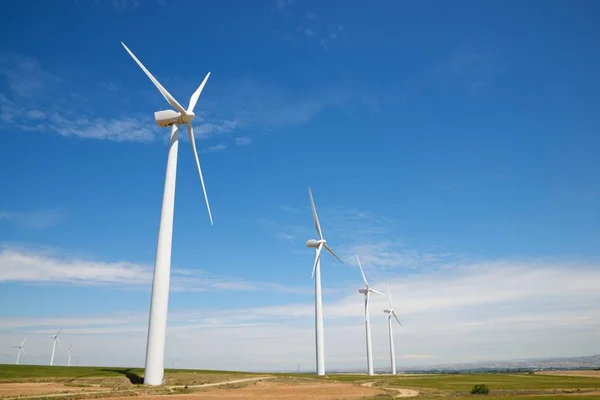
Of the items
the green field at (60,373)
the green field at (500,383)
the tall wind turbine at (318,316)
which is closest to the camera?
the green field at (60,373)

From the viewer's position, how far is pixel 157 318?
52.0 m

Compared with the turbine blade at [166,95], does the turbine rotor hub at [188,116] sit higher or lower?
lower

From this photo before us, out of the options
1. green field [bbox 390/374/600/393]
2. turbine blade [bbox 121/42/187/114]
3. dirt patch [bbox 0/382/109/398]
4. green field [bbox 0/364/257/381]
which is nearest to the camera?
dirt patch [bbox 0/382/109/398]

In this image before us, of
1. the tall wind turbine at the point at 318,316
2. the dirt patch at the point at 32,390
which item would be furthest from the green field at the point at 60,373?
the tall wind turbine at the point at 318,316

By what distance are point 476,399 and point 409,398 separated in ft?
24.9

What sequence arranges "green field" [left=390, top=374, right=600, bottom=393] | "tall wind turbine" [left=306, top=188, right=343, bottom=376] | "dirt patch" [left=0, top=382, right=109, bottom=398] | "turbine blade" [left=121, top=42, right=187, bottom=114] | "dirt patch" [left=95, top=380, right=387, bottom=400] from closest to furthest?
"dirt patch" [left=0, top=382, right=109, bottom=398], "dirt patch" [left=95, top=380, right=387, bottom=400], "turbine blade" [left=121, top=42, right=187, bottom=114], "green field" [left=390, top=374, right=600, bottom=393], "tall wind turbine" [left=306, top=188, right=343, bottom=376]

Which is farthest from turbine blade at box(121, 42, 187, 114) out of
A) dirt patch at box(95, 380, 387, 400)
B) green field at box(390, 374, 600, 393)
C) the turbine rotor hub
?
green field at box(390, 374, 600, 393)

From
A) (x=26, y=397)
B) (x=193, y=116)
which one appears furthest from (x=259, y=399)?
(x=193, y=116)

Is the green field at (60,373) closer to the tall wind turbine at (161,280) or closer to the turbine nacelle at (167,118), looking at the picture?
the tall wind turbine at (161,280)

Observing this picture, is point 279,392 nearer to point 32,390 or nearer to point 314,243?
point 32,390

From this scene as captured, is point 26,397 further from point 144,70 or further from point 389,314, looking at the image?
point 389,314

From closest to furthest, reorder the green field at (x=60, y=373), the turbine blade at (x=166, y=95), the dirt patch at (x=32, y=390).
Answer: the dirt patch at (x=32, y=390), the turbine blade at (x=166, y=95), the green field at (x=60, y=373)

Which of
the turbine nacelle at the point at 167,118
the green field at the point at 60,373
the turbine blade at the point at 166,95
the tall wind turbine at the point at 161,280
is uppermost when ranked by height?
the turbine blade at the point at 166,95

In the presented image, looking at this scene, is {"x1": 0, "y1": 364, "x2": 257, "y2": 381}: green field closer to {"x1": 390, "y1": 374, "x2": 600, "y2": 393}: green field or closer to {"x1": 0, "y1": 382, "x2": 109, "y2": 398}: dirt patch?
{"x1": 0, "y1": 382, "x2": 109, "y2": 398}: dirt patch
